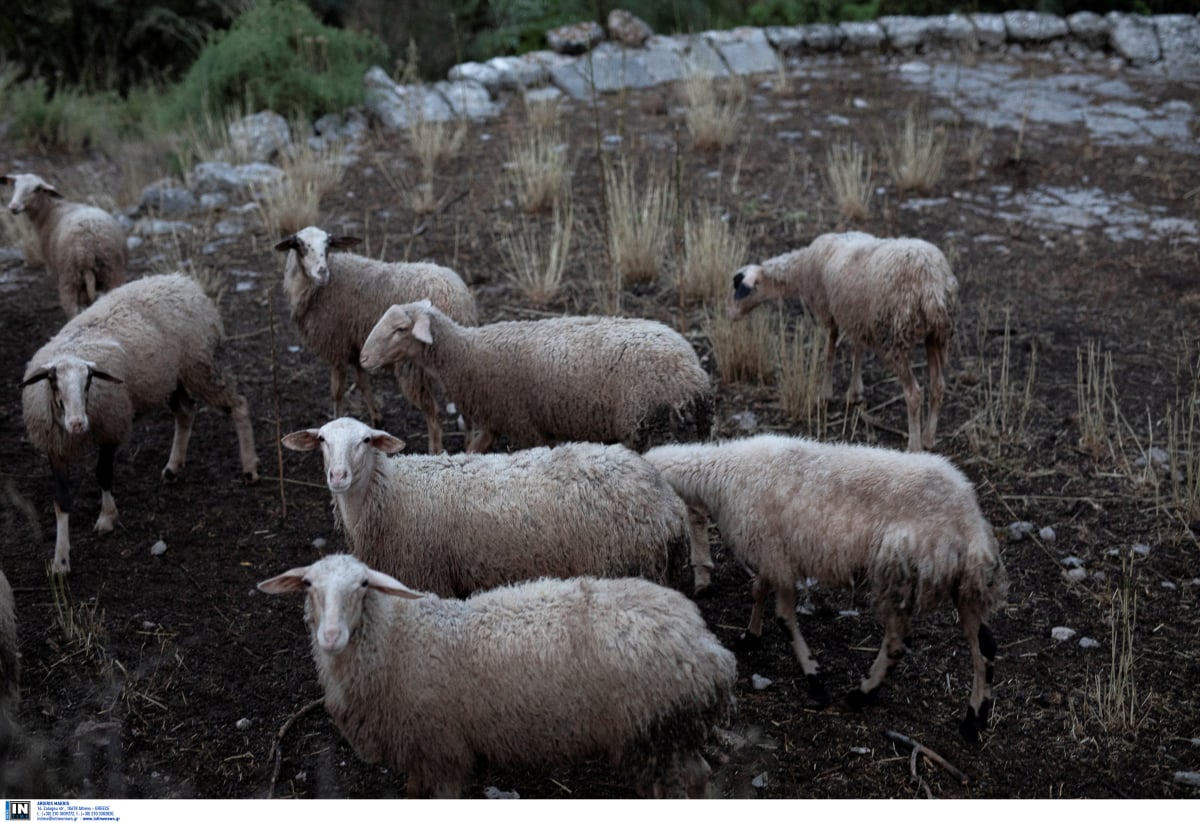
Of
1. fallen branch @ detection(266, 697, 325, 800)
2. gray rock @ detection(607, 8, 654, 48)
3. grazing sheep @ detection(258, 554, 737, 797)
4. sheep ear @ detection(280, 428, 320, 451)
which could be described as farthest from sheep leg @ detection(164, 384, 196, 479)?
gray rock @ detection(607, 8, 654, 48)

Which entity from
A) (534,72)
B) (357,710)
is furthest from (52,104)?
(357,710)

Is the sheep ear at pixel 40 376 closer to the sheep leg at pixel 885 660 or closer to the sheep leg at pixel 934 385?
the sheep leg at pixel 885 660

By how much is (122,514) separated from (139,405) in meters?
0.62

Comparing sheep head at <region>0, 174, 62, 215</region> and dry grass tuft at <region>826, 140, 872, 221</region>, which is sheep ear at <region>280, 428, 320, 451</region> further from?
dry grass tuft at <region>826, 140, 872, 221</region>

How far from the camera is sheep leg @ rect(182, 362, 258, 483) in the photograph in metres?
6.26

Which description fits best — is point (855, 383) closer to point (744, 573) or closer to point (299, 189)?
point (744, 573)

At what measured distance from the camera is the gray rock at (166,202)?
9.89 m

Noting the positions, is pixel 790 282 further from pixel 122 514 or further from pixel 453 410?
pixel 122 514

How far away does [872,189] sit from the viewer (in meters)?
9.77

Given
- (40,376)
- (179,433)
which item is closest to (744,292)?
(179,433)

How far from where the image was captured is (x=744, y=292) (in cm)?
718

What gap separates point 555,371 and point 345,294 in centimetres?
171

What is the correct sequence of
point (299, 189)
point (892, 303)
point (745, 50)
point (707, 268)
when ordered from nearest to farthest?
1. point (892, 303)
2. point (707, 268)
3. point (299, 189)
4. point (745, 50)

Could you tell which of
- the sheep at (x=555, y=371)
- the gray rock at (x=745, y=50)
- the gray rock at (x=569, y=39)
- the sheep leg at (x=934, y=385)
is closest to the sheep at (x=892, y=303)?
the sheep leg at (x=934, y=385)
